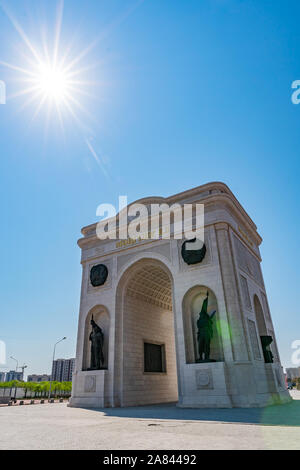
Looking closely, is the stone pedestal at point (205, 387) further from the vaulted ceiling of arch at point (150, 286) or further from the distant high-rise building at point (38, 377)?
the distant high-rise building at point (38, 377)

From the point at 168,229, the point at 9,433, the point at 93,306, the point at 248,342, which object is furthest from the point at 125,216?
the point at 9,433

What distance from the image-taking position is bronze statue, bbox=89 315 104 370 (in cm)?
1914

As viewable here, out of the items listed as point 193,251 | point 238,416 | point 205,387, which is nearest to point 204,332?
point 205,387

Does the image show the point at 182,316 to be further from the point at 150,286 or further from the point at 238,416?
the point at 238,416

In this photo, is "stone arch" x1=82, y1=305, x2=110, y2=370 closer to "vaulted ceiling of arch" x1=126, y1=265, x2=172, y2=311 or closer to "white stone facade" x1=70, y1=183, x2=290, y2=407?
"white stone facade" x1=70, y1=183, x2=290, y2=407

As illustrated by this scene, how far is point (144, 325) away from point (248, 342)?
8606 millimetres

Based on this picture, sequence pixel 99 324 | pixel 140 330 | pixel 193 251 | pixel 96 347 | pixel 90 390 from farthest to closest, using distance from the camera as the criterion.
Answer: pixel 140 330 → pixel 99 324 → pixel 96 347 → pixel 90 390 → pixel 193 251

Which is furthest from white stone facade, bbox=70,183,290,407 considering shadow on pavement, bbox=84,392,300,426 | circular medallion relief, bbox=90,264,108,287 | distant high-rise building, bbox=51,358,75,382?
distant high-rise building, bbox=51,358,75,382

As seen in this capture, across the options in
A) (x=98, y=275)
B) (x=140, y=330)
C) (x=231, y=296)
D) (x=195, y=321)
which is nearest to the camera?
(x=231, y=296)

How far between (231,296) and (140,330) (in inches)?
322

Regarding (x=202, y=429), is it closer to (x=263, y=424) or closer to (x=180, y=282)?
(x=263, y=424)

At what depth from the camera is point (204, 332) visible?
1573 cm

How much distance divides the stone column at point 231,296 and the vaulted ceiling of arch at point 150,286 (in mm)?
5467
